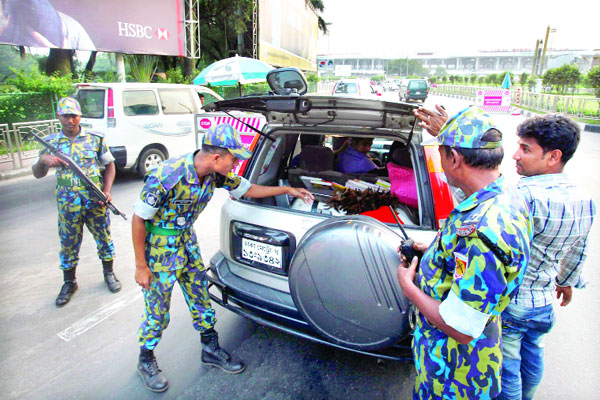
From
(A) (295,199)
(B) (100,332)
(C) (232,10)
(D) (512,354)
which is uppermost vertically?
(C) (232,10)

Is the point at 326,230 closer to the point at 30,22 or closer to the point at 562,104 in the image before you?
the point at 30,22

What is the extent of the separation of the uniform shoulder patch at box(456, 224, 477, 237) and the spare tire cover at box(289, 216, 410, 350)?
19.6 inches

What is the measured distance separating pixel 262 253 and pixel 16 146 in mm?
8925

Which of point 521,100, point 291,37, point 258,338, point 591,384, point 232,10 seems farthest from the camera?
point 291,37

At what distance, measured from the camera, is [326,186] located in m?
3.30

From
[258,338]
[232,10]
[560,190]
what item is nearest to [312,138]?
[258,338]

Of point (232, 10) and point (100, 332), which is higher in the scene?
point (232, 10)

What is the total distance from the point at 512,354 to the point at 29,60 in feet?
57.3

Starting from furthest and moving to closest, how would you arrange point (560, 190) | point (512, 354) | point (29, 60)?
point (29, 60) < point (512, 354) < point (560, 190)

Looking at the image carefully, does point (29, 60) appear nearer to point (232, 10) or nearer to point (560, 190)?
point (232, 10)

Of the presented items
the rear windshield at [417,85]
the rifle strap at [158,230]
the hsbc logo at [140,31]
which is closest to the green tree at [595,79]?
the rear windshield at [417,85]

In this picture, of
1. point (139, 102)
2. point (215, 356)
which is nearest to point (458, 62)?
point (139, 102)

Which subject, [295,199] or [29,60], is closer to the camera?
[295,199]

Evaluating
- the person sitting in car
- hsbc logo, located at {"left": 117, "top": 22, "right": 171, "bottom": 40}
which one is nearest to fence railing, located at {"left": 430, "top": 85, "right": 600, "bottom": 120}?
the person sitting in car
